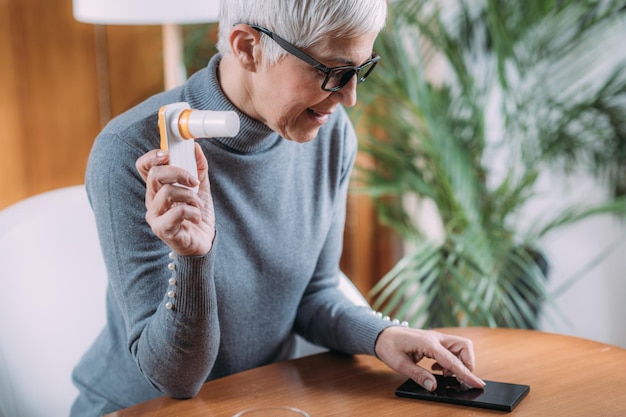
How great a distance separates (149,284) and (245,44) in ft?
1.21

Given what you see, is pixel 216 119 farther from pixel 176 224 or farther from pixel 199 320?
pixel 199 320

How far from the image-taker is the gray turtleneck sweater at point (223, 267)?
1.11m

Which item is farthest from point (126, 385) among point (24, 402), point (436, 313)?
point (436, 313)

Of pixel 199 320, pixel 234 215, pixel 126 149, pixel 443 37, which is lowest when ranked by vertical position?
pixel 199 320

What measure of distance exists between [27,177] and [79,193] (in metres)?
0.84

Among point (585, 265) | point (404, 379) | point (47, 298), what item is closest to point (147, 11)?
point (47, 298)

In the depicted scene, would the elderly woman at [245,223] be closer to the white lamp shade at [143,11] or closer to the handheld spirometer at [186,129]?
the handheld spirometer at [186,129]

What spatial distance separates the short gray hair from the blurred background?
968mm

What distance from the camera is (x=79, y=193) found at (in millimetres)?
1521

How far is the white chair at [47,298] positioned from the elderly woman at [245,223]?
0.21ft

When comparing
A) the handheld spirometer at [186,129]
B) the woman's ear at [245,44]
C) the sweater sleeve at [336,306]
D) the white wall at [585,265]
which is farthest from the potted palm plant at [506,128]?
the handheld spirometer at [186,129]

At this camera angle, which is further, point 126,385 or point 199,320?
point 126,385

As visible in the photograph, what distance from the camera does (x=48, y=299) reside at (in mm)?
1435

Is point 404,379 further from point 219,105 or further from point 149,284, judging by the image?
point 219,105
